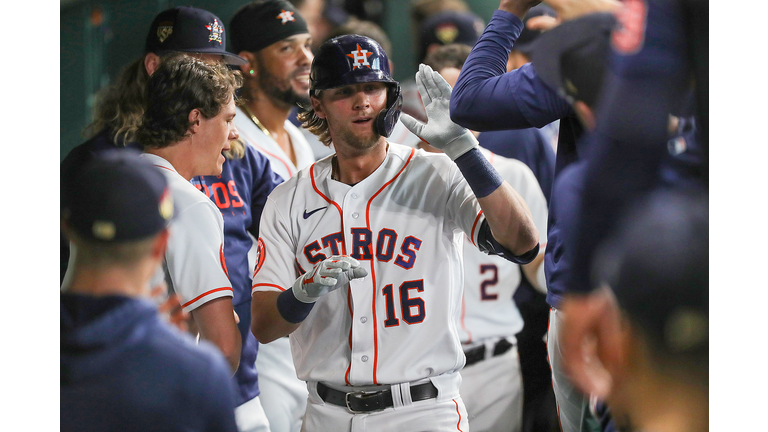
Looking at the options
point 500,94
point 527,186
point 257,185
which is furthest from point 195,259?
point 527,186

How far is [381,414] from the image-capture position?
1.76 meters

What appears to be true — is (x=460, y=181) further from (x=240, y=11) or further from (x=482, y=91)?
(x=240, y=11)

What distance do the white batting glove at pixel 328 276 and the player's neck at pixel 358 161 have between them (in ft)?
0.96

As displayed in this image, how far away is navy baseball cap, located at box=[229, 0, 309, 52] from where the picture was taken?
233cm

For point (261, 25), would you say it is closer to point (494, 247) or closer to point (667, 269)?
point (494, 247)

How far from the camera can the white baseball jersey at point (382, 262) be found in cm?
178

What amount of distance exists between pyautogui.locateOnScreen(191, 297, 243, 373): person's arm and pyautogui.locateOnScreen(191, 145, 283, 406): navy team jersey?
0.25 metres

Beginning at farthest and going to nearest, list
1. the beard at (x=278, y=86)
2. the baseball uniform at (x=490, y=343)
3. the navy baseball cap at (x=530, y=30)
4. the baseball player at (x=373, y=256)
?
the baseball uniform at (x=490, y=343)
the beard at (x=278, y=86)
the navy baseball cap at (x=530, y=30)
the baseball player at (x=373, y=256)

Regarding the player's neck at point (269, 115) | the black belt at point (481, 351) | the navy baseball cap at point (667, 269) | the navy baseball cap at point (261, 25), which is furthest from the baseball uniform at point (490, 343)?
the navy baseball cap at point (667, 269)

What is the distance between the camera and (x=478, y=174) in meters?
1.65

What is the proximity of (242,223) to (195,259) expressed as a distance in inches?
14.1

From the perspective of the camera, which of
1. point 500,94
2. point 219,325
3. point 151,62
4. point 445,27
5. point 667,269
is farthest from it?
point 445,27

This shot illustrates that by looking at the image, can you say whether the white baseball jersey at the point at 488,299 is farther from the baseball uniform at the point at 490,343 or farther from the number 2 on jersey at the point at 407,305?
the number 2 on jersey at the point at 407,305

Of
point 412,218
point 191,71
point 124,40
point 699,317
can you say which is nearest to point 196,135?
point 191,71
